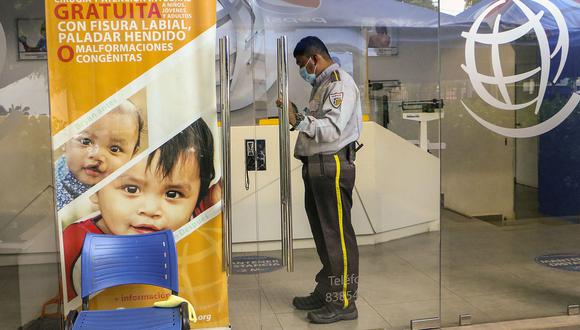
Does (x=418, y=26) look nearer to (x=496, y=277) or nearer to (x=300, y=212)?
(x=300, y=212)

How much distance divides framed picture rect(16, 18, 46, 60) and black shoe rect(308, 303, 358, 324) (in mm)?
2133

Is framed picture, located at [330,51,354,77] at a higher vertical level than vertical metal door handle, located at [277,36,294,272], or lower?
higher

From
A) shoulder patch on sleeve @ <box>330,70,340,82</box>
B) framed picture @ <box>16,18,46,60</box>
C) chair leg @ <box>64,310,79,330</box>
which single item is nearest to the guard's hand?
shoulder patch on sleeve @ <box>330,70,340,82</box>

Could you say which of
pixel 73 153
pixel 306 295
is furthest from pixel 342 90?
pixel 73 153

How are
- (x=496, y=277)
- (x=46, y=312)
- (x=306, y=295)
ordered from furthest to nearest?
(x=496, y=277) → (x=306, y=295) → (x=46, y=312)

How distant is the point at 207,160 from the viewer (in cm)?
365

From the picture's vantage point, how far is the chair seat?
3090 mm

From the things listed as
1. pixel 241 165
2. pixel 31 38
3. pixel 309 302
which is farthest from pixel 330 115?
pixel 31 38

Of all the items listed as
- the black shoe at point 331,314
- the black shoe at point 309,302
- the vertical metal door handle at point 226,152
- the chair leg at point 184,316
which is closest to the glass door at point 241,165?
the vertical metal door handle at point 226,152

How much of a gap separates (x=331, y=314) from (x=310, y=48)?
159 centimetres

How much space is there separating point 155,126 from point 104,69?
39 centimetres

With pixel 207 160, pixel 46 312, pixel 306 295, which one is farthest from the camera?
pixel 306 295

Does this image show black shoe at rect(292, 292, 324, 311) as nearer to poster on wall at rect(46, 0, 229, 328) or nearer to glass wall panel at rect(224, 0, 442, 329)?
glass wall panel at rect(224, 0, 442, 329)

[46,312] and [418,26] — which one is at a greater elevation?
[418,26]
